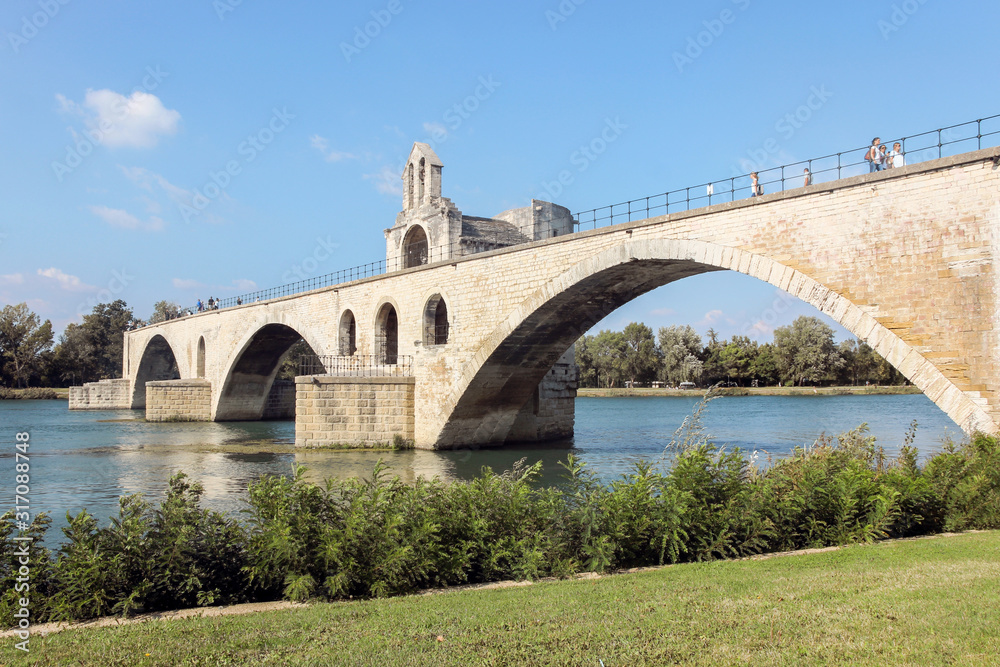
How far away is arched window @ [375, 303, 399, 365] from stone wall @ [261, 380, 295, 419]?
55.6 feet

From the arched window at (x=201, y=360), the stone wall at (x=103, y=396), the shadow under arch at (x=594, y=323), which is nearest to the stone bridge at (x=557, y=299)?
the shadow under arch at (x=594, y=323)

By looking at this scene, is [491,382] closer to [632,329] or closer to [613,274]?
[613,274]

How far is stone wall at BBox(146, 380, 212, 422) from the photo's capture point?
4134cm

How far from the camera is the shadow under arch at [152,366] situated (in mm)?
58375

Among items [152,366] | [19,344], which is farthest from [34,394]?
[152,366]

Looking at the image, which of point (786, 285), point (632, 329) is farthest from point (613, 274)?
point (632, 329)

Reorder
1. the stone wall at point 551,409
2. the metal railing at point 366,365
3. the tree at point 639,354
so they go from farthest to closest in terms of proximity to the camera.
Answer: the tree at point 639,354 → the stone wall at point 551,409 → the metal railing at point 366,365

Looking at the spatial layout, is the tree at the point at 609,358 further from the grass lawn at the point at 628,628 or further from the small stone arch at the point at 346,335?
the grass lawn at the point at 628,628

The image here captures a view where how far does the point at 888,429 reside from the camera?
29469 millimetres

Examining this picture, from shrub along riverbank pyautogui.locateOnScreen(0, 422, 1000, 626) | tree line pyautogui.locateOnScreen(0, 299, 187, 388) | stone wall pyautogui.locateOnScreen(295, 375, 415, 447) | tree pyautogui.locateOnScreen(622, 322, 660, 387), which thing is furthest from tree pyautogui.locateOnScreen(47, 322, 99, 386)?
shrub along riverbank pyautogui.locateOnScreen(0, 422, 1000, 626)

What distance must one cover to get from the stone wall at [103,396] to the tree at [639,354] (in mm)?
44272

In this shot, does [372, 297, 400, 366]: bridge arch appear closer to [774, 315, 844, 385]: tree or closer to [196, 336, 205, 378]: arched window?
[196, 336, 205, 378]: arched window

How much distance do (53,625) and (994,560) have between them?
7.73 meters

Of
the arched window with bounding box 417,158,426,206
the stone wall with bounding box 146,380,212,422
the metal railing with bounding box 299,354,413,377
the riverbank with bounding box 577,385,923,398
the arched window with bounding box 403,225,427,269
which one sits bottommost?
the riverbank with bounding box 577,385,923,398
